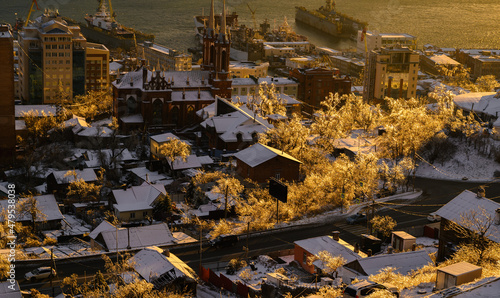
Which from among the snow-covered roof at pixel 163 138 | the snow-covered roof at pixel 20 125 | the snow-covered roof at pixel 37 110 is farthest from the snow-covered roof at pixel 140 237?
the snow-covered roof at pixel 37 110

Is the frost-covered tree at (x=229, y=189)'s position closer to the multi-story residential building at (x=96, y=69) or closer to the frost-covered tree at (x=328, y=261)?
the frost-covered tree at (x=328, y=261)

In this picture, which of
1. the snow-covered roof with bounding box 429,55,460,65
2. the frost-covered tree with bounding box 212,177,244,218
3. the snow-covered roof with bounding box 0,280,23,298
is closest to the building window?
the frost-covered tree with bounding box 212,177,244,218

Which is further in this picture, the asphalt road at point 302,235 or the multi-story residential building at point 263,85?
the multi-story residential building at point 263,85

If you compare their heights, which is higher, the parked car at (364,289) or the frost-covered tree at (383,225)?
the parked car at (364,289)

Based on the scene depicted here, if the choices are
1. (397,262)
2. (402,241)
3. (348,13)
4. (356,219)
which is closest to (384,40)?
(348,13)

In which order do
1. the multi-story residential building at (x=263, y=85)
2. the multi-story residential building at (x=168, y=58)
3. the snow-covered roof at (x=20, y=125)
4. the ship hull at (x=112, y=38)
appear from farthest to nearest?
the ship hull at (x=112, y=38)
the multi-story residential building at (x=168, y=58)
the multi-story residential building at (x=263, y=85)
the snow-covered roof at (x=20, y=125)

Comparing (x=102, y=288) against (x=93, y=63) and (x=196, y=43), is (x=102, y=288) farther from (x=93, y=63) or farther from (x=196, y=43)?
(x=196, y=43)

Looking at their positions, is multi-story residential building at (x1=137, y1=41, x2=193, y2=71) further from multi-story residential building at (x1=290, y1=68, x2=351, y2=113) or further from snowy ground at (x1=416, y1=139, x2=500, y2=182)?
snowy ground at (x1=416, y1=139, x2=500, y2=182)
